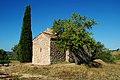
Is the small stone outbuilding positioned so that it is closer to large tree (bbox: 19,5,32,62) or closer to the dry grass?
large tree (bbox: 19,5,32,62)

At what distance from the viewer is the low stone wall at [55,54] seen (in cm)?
3525

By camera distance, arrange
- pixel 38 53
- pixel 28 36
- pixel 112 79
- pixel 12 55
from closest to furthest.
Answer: pixel 112 79 → pixel 38 53 → pixel 28 36 → pixel 12 55

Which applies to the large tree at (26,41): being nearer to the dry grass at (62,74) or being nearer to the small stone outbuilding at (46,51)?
the small stone outbuilding at (46,51)

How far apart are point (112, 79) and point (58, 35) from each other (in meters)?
14.3

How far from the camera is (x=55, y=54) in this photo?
35.8m

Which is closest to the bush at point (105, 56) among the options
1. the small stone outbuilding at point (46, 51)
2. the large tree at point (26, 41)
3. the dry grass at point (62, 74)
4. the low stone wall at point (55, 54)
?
the small stone outbuilding at point (46, 51)

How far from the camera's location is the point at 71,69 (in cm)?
2906

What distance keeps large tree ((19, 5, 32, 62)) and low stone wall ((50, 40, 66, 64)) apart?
723 cm

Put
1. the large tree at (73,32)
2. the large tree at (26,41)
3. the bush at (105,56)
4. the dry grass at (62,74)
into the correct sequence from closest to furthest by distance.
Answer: the dry grass at (62,74) → the large tree at (73,32) → the large tree at (26,41) → the bush at (105,56)

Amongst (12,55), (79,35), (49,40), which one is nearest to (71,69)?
(79,35)

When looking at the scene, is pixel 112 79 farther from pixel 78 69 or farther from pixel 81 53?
pixel 81 53

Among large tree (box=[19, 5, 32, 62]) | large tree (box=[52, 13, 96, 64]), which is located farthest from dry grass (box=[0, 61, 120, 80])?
large tree (box=[19, 5, 32, 62])

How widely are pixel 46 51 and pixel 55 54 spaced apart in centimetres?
157

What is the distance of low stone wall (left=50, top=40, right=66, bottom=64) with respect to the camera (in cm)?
3525
